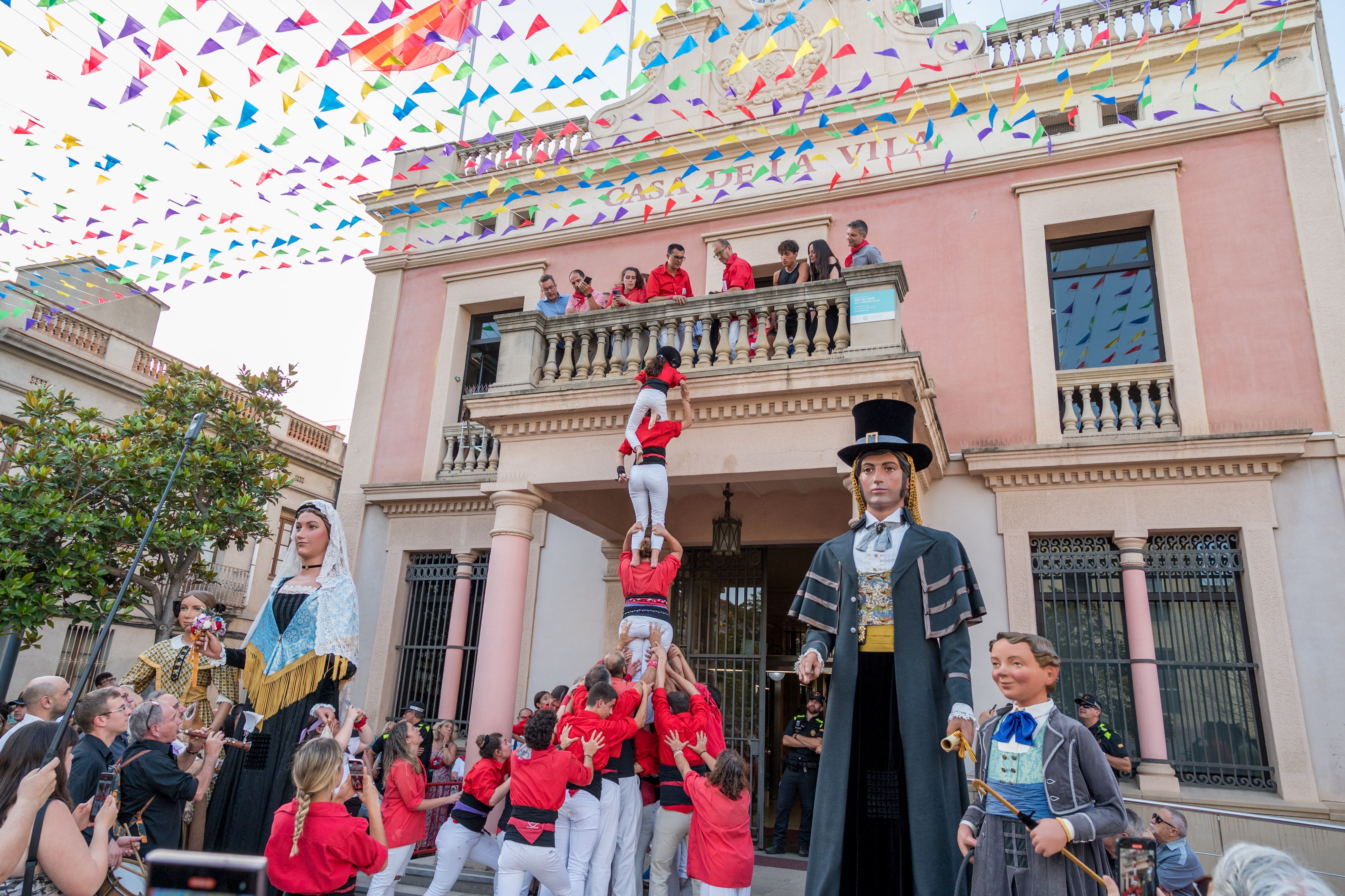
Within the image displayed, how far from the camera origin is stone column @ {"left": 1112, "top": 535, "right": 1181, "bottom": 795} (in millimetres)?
8289

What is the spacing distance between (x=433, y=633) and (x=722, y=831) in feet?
23.9

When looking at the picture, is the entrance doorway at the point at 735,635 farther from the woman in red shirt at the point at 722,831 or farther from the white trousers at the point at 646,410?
the woman in red shirt at the point at 722,831

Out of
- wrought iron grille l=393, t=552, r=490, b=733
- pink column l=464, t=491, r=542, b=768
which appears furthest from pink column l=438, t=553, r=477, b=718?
pink column l=464, t=491, r=542, b=768

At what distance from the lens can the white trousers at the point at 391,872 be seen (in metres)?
6.05

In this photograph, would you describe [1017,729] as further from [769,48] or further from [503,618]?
[769,48]

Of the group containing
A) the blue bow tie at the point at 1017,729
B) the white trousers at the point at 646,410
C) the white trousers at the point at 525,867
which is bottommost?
the white trousers at the point at 525,867

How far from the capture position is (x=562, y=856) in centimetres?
579

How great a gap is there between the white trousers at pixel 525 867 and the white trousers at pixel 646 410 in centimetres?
343

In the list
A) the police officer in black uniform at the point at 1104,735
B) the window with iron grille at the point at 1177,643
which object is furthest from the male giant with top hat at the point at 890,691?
the window with iron grille at the point at 1177,643

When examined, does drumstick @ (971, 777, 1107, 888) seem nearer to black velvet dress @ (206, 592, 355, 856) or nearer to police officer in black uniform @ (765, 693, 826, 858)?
black velvet dress @ (206, 592, 355, 856)

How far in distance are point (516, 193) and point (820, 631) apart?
35.2ft

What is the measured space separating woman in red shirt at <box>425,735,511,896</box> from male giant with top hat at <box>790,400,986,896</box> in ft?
10.4

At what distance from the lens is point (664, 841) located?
20.4ft

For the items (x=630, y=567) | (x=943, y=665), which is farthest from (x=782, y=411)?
(x=943, y=665)
